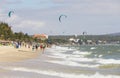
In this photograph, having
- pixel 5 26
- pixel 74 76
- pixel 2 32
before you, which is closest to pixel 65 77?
pixel 74 76

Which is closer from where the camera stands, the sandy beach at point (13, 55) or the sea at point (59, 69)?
the sea at point (59, 69)

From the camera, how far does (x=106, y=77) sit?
17703 millimetres

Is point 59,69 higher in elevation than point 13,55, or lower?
lower

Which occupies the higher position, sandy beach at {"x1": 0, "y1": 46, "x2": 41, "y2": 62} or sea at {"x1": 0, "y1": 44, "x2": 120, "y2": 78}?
sandy beach at {"x1": 0, "y1": 46, "x2": 41, "y2": 62}

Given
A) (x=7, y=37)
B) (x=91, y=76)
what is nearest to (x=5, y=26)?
(x=7, y=37)

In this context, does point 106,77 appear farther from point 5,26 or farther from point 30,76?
point 5,26

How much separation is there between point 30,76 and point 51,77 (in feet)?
2.91

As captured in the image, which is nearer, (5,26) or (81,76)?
(81,76)

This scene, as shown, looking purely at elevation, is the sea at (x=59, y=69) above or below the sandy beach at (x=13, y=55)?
below

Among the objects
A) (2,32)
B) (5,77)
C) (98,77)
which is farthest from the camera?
(2,32)

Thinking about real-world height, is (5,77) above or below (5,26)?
below

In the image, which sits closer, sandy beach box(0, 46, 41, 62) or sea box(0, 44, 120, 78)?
sea box(0, 44, 120, 78)

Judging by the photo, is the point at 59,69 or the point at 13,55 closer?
the point at 59,69

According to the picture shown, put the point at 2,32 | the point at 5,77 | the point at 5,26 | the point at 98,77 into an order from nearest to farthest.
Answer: the point at 5,77
the point at 98,77
the point at 2,32
the point at 5,26
